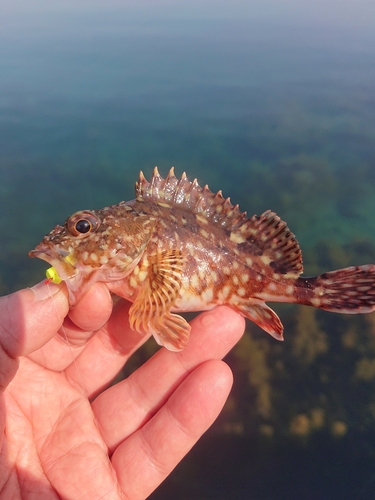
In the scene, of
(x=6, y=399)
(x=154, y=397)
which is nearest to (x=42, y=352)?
(x=6, y=399)

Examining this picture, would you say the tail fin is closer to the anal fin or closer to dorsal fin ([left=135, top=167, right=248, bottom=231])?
the anal fin

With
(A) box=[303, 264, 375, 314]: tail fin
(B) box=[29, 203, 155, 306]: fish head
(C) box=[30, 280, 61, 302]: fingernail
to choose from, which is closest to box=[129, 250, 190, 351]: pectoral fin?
(B) box=[29, 203, 155, 306]: fish head

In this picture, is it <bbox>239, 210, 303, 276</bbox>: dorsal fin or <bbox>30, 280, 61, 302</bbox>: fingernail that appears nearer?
<bbox>30, 280, 61, 302</bbox>: fingernail

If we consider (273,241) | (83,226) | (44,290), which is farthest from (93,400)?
(273,241)

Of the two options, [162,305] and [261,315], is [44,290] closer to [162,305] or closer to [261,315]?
[162,305]

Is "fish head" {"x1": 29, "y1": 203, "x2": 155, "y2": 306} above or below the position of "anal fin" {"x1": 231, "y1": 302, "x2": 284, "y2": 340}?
above

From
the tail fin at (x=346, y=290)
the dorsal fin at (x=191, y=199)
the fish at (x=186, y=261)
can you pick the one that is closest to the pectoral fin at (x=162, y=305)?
the fish at (x=186, y=261)
